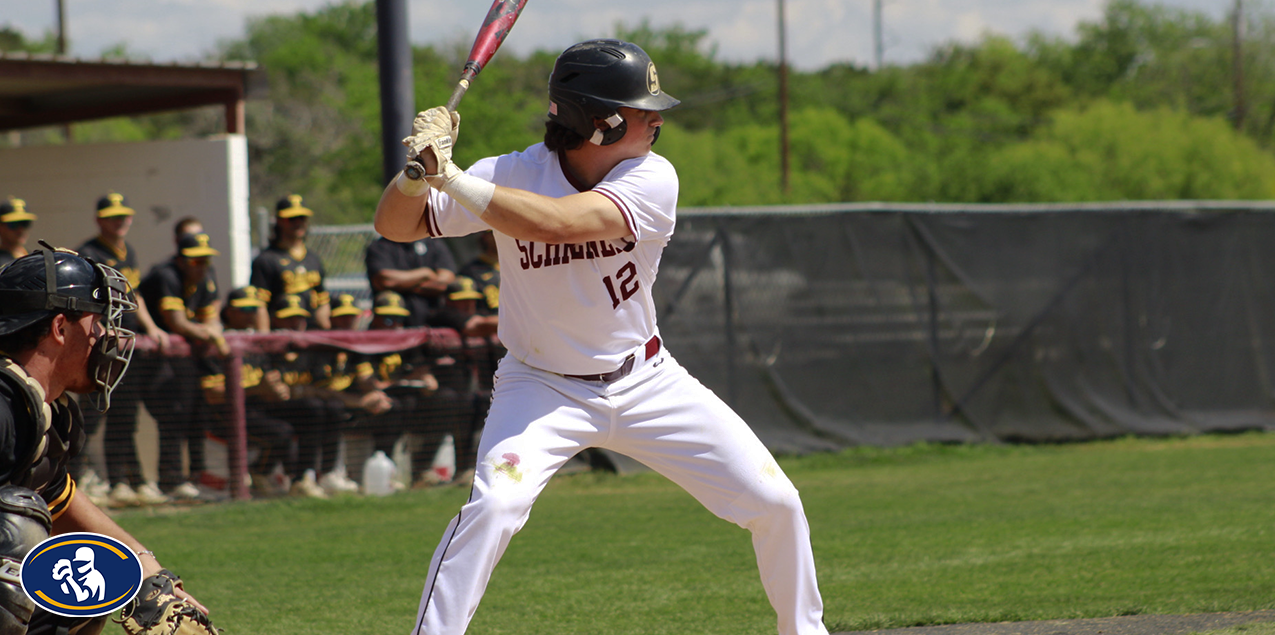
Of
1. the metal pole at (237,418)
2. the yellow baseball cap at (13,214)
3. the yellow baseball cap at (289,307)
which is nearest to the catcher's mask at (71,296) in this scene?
the metal pole at (237,418)

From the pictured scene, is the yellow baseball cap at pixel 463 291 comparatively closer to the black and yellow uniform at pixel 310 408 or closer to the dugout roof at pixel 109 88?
the black and yellow uniform at pixel 310 408

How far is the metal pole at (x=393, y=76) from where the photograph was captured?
819 cm

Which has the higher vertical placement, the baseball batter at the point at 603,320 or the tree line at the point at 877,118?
the tree line at the point at 877,118

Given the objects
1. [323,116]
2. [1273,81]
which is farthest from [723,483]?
[1273,81]

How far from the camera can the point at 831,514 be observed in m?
7.32

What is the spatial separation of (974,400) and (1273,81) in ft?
168

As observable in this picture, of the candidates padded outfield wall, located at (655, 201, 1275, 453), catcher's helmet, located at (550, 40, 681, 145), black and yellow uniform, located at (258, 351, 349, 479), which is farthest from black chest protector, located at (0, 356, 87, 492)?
padded outfield wall, located at (655, 201, 1275, 453)

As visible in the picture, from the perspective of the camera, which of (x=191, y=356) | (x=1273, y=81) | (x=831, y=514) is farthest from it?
(x=1273, y=81)

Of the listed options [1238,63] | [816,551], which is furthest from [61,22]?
[1238,63]

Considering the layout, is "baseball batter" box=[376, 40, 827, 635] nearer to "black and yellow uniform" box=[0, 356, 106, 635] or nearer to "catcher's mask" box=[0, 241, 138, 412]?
"catcher's mask" box=[0, 241, 138, 412]

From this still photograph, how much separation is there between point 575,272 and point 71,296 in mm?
1327

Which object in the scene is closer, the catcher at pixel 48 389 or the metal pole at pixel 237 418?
the catcher at pixel 48 389

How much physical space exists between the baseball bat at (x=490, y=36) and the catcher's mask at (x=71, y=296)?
115 centimetres

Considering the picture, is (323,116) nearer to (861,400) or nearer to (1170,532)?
(861,400)
